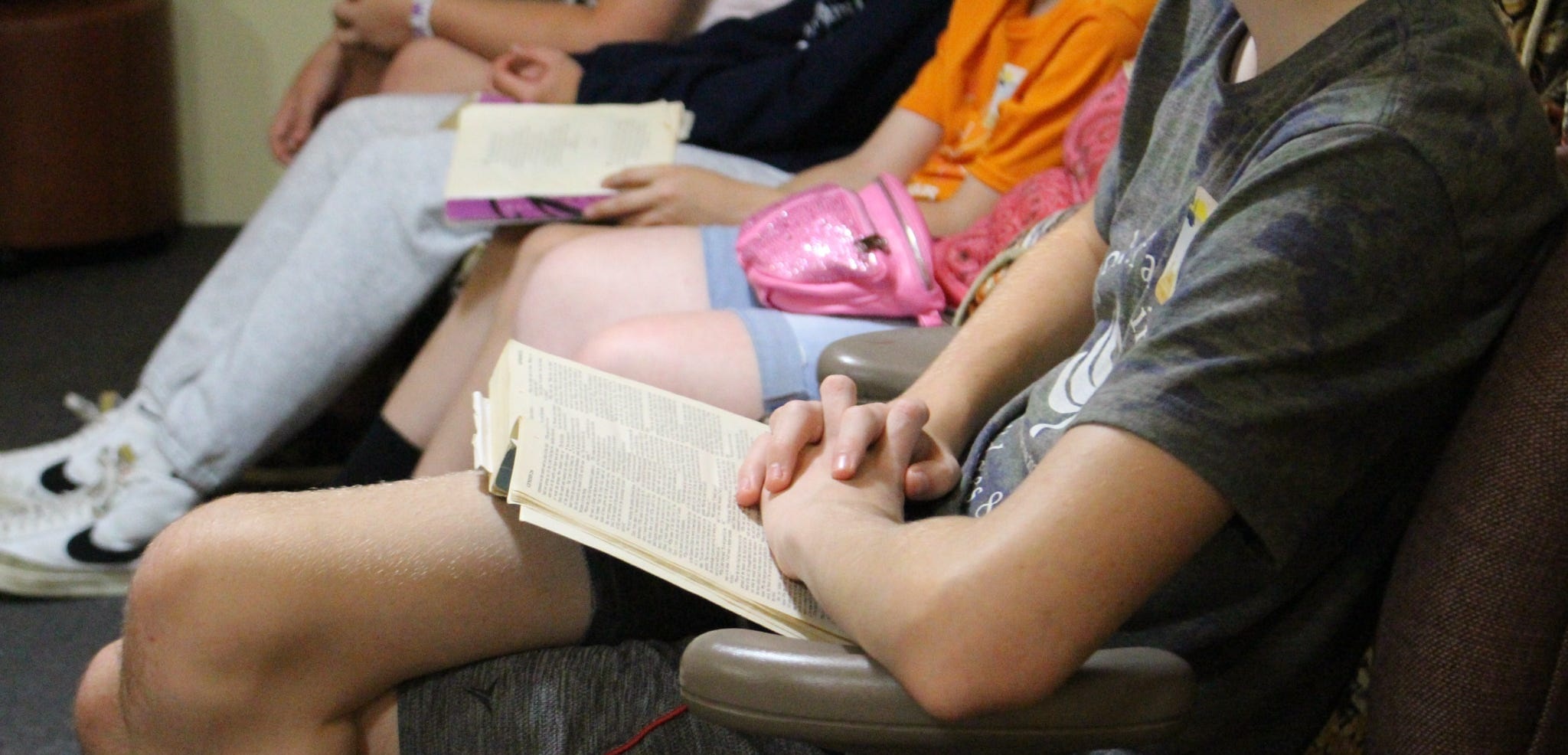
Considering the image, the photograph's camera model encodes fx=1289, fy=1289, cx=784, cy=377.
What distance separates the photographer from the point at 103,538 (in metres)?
1.57

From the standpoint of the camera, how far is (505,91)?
181cm

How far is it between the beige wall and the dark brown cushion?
8.82 ft

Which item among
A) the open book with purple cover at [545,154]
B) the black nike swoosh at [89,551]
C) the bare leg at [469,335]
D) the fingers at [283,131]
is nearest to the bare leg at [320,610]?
the bare leg at [469,335]

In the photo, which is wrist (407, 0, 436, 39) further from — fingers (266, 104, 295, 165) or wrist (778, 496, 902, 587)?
wrist (778, 496, 902, 587)

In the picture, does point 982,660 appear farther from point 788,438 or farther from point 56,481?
point 56,481

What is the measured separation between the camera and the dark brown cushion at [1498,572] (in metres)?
0.65

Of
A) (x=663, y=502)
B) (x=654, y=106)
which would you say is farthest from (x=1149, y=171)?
(x=654, y=106)

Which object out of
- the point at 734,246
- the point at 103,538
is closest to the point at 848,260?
the point at 734,246

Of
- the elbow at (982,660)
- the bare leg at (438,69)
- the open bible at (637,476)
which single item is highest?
the elbow at (982,660)

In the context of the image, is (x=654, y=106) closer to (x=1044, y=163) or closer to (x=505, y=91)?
(x=505, y=91)

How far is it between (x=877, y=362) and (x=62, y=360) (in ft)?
5.93

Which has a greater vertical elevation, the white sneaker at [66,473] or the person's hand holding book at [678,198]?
the person's hand holding book at [678,198]

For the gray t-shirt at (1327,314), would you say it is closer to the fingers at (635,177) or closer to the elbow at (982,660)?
the elbow at (982,660)

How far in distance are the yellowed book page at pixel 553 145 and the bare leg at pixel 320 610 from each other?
0.71 m
